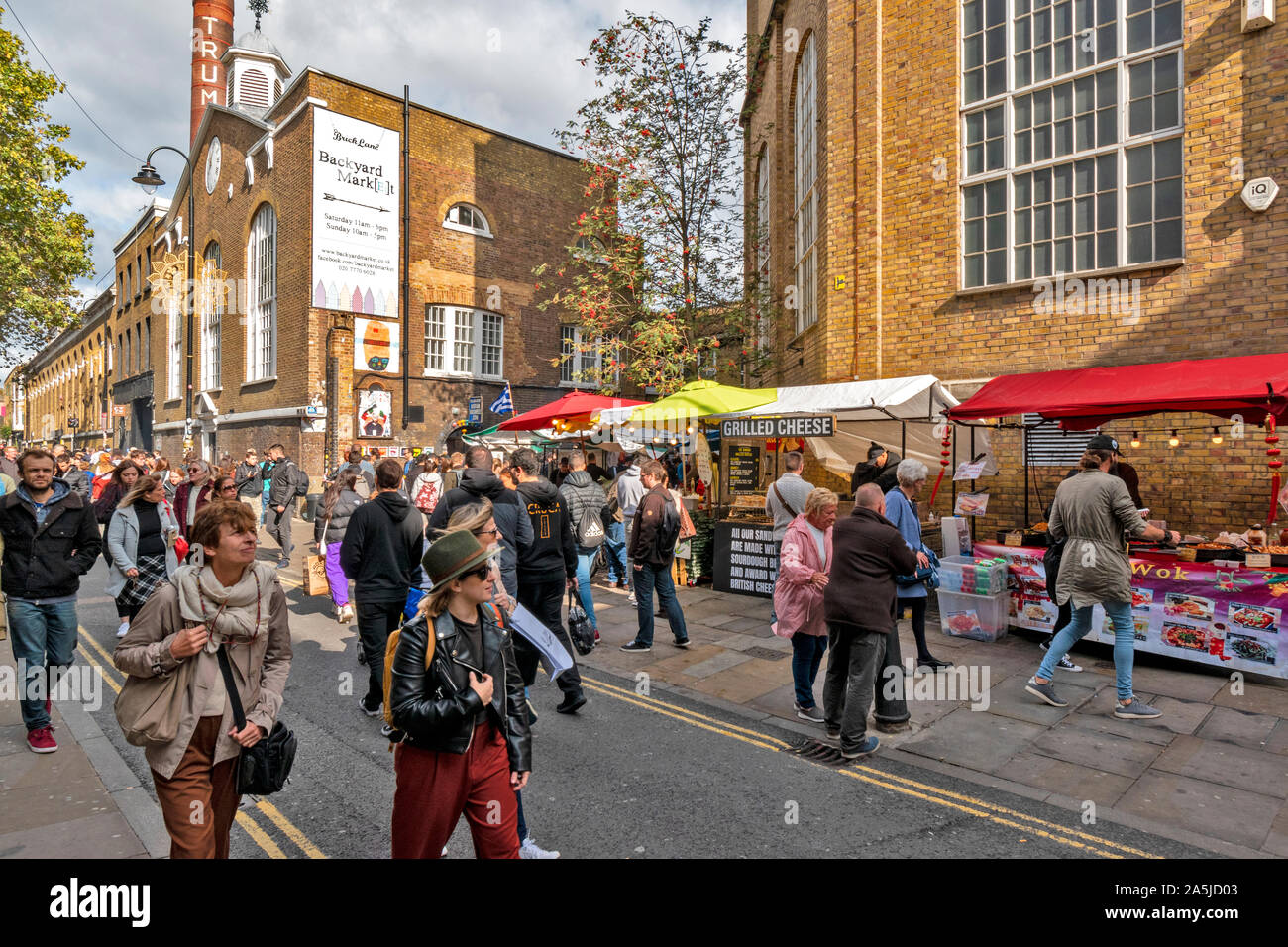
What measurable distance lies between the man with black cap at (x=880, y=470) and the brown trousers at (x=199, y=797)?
6.68 metres

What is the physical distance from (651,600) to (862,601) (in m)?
3.23

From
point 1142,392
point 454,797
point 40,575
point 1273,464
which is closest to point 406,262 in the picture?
point 40,575

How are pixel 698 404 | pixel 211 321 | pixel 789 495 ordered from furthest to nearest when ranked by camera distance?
pixel 211 321
pixel 698 404
pixel 789 495

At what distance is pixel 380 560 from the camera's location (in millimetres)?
5473

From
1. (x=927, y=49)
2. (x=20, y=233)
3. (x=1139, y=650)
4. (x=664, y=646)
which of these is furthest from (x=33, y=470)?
(x=20, y=233)

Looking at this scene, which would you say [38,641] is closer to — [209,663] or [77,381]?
[209,663]

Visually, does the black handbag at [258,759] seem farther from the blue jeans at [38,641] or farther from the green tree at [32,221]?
the green tree at [32,221]

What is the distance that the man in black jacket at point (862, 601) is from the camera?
500 centimetres

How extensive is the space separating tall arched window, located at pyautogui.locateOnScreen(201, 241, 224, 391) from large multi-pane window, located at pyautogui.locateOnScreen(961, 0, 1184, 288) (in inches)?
1032

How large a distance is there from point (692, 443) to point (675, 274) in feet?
20.1

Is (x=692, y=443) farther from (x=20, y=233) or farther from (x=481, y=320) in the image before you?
(x=20, y=233)

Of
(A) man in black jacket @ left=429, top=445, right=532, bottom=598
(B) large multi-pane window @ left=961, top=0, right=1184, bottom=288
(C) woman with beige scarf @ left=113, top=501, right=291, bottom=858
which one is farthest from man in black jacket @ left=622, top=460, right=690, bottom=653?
(B) large multi-pane window @ left=961, top=0, right=1184, bottom=288

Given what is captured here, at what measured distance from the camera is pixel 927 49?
11609 millimetres

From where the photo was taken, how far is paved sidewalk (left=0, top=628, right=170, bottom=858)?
3797 millimetres
